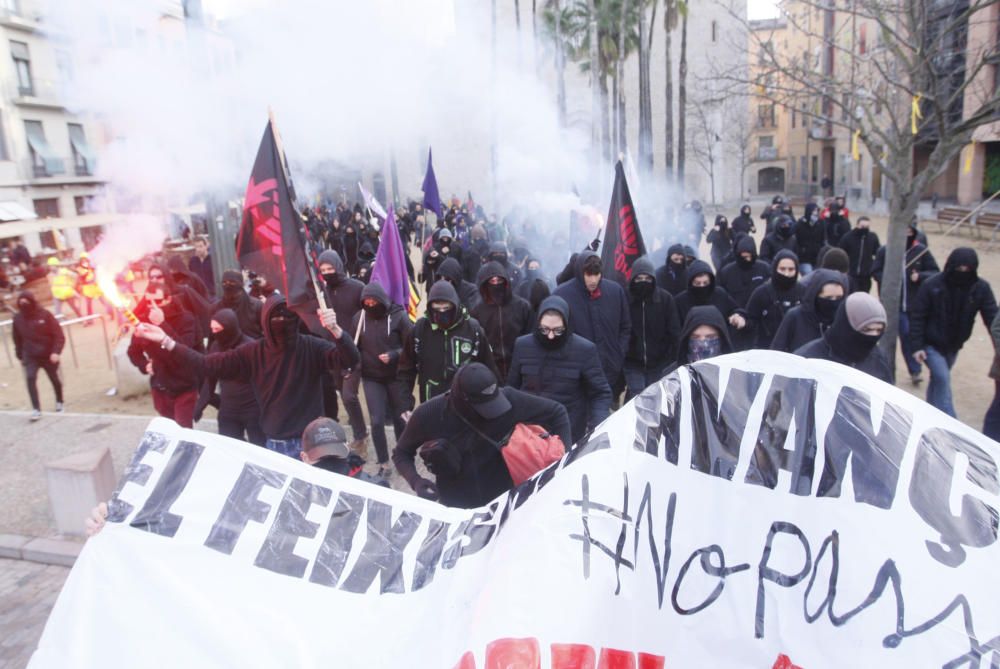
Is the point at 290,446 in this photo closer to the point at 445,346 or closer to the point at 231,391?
the point at 231,391

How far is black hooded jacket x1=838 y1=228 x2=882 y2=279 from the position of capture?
1026cm

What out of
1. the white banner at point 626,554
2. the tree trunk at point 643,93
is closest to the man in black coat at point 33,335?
the white banner at point 626,554

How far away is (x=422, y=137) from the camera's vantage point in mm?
31656

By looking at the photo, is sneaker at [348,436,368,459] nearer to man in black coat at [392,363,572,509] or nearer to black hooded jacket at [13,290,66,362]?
man in black coat at [392,363,572,509]

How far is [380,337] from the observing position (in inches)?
237

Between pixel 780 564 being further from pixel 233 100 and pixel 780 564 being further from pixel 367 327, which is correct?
pixel 233 100

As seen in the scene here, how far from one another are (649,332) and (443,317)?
172 cm

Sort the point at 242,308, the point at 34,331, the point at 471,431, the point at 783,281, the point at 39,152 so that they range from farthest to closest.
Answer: the point at 39,152, the point at 34,331, the point at 242,308, the point at 783,281, the point at 471,431

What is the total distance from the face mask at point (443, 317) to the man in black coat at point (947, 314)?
3745mm

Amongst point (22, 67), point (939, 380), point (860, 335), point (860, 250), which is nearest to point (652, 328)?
point (860, 335)

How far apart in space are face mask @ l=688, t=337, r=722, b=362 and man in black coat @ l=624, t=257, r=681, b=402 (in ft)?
3.91

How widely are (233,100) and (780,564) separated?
13.5 m

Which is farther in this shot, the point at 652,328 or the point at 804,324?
the point at 652,328

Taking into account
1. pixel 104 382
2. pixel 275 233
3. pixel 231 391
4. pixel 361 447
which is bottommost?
pixel 104 382
